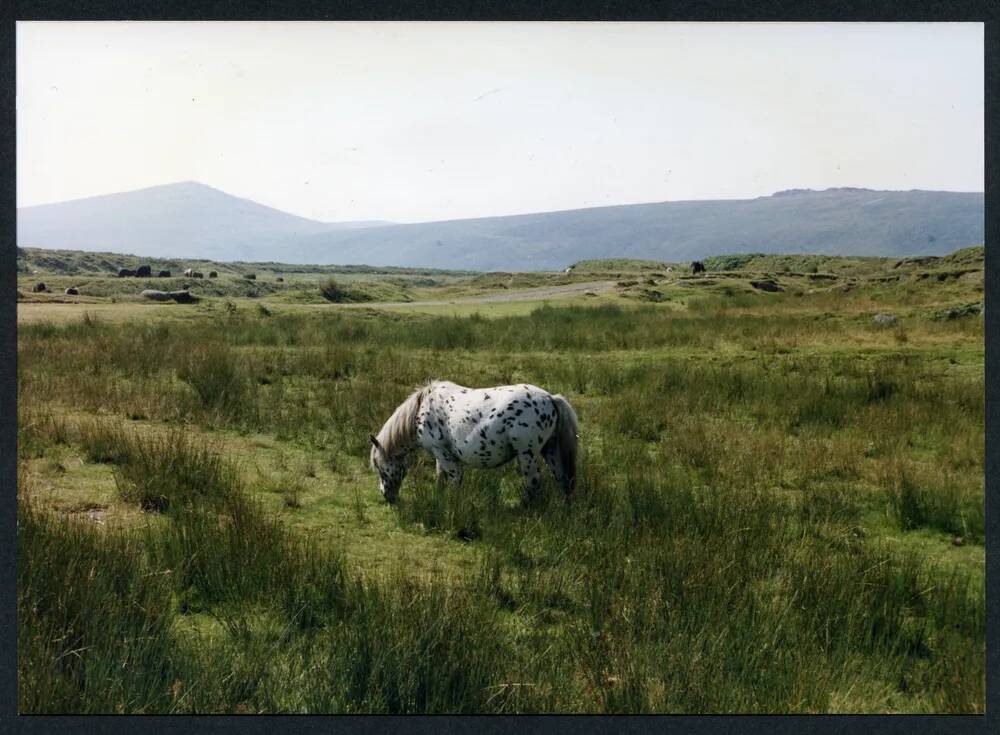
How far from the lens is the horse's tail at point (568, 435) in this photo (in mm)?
6508

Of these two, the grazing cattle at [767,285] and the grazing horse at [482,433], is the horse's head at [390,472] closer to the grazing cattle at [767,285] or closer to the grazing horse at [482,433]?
the grazing horse at [482,433]

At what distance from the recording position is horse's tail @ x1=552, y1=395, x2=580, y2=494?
6.51 metres

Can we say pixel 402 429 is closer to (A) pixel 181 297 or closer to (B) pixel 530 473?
(B) pixel 530 473

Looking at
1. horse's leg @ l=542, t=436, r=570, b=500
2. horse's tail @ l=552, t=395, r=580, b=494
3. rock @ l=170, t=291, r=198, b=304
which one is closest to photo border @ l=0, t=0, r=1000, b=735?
horse's tail @ l=552, t=395, r=580, b=494

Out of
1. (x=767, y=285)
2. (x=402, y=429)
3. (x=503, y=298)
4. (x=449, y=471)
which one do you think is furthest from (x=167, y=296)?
(x=767, y=285)

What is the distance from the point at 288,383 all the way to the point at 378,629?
9526 mm

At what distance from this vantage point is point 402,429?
689cm

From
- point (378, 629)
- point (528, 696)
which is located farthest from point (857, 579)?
point (378, 629)

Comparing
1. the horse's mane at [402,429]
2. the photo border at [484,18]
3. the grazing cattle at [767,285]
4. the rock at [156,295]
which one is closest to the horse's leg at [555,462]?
the horse's mane at [402,429]

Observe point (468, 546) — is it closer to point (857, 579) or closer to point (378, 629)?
point (378, 629)

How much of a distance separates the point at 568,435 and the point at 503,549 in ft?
4.45

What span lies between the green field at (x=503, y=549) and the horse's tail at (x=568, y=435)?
267mm

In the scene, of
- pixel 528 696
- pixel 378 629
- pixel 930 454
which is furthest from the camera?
pixel 930 454

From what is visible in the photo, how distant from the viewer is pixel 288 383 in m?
12.9
